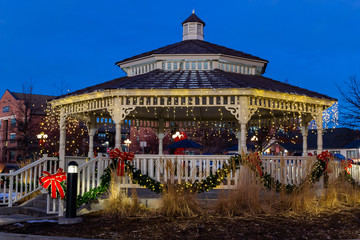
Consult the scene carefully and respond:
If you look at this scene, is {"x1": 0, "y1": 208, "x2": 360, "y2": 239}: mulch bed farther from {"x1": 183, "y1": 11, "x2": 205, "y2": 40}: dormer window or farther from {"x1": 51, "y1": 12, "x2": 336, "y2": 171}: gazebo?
{"x1": 183, "y1": 11, "x2": 205, "y2": 40}: dormer window

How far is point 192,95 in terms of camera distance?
13.2 m

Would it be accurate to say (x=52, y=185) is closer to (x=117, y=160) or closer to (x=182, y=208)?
(x=117, y=160)

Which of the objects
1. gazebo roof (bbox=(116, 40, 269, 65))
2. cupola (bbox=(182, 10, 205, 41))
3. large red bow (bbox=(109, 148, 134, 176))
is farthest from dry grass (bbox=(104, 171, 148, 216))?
cupola (bbox=(182, 10, 205, 41))

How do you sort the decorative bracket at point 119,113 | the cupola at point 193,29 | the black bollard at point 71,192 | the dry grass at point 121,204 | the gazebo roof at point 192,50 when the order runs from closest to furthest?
1. the black bollard at point 71,192
2. the dry grass at point 121,204
3. the decorative bracket at point 119,113
4. the gazebo roof at point 192,50
5. the cupola at point 193,29

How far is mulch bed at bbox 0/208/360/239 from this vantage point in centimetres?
825

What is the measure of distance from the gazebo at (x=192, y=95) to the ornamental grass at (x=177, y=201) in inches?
112

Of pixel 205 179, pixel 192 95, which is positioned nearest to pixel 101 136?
pixel 192 95

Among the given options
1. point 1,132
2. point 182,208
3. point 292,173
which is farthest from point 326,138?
point 182,208

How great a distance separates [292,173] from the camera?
13000 mm

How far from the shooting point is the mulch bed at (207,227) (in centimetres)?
825

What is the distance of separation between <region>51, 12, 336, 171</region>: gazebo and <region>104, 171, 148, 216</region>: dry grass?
8.50 ft

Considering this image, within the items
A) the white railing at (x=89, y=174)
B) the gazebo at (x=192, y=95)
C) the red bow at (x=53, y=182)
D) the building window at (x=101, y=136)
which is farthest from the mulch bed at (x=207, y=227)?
the building window at (x=101, y=136)

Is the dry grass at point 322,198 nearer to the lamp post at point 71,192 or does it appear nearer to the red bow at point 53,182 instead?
the lamp post at point 71,192

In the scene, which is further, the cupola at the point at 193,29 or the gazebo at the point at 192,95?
the cupola at the point at 193,29
